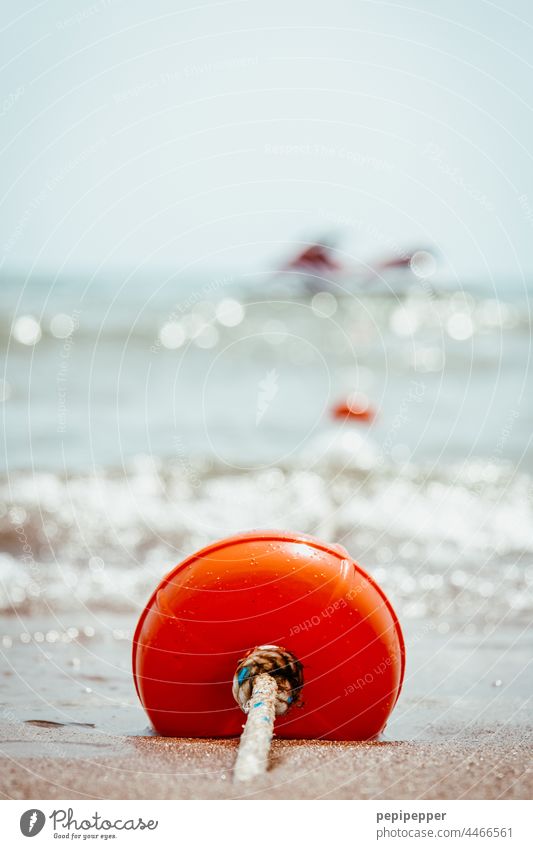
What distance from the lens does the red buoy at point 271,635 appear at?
5.68ft

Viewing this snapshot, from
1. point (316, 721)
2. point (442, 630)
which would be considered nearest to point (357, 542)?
point (442, 630)

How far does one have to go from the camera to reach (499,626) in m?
3.10

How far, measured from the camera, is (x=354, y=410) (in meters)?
6.54

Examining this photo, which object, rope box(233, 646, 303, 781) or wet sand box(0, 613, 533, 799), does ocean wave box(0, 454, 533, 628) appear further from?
rope box(233, 646, 303, 781)

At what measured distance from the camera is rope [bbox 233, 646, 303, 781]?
1585mm

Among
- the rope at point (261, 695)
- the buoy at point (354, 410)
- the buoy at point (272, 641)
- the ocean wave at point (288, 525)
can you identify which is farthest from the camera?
the buoy at point (354, 410)

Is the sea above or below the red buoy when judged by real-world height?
above

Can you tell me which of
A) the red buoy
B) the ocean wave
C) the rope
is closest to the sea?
the ocean wave

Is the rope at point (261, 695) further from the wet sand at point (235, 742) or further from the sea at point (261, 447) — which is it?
the sea at point (261, 447)
